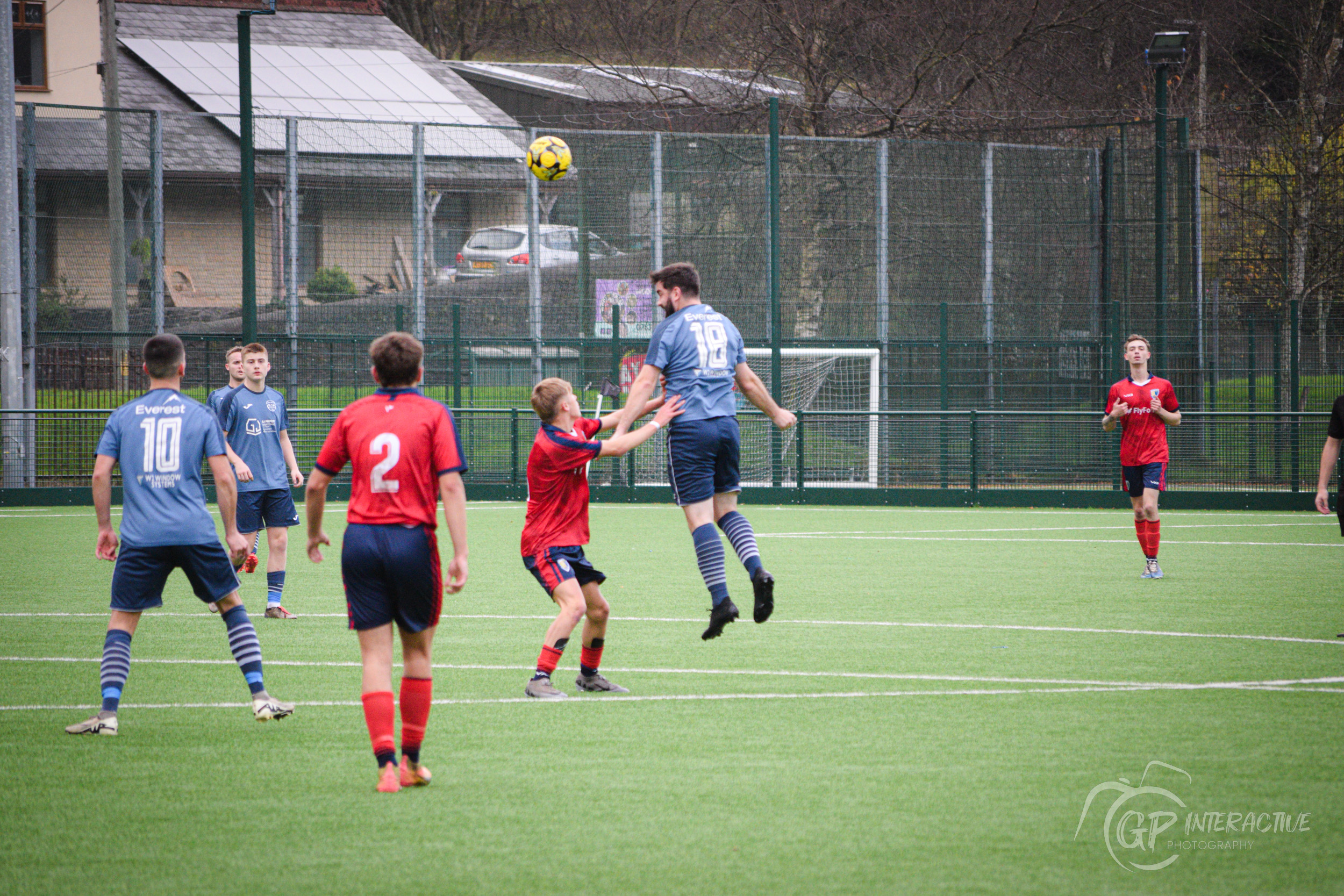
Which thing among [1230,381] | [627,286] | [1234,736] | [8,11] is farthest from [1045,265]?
Result: [1234,736]

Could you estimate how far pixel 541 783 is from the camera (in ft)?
17.2

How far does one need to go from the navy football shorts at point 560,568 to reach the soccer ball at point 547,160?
11.1 meters

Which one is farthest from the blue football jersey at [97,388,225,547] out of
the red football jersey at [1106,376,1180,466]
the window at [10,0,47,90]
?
the window at [10,0,47,90]

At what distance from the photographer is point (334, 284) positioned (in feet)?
73.8

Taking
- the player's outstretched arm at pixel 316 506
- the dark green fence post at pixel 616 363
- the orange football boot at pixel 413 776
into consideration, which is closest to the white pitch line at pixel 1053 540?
the dark green fence post at pixel 616 363

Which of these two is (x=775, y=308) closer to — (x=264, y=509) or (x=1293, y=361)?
(x=1293, y=361)

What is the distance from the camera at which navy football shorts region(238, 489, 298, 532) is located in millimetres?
10492

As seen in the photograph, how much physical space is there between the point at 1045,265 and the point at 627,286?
25.8 feet

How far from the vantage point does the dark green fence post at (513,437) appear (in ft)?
69.5

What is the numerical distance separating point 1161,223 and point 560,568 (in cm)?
1768

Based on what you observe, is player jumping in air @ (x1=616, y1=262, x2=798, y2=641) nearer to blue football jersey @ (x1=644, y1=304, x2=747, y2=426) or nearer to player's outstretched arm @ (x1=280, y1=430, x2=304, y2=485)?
blue football jersey @ (x1=644, y1=304, x2=747, y2=426)

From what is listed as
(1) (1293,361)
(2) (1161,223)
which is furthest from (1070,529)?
(2) (1161,223)

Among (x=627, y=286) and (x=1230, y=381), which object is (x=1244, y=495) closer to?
(x=1230, y=381)

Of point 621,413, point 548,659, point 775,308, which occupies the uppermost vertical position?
point 775,308
